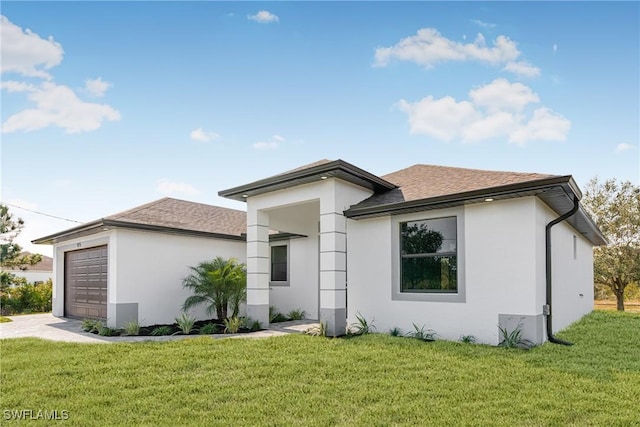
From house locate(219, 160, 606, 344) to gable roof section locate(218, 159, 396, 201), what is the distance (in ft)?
0.10

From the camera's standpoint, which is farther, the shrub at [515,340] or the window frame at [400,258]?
the window frame at [400,258]

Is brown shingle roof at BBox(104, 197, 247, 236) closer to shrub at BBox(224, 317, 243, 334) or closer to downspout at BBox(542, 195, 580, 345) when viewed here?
shrub at BBox(224, 317, 243, 334)

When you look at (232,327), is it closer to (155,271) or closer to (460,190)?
(155,271)

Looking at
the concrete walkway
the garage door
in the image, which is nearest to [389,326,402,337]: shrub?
the concrete walkway

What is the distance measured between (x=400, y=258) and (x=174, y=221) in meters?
7.83

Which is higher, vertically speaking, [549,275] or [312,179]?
[312,179]

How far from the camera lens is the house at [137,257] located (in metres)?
12.2

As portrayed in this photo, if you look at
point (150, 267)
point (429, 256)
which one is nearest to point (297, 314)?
point (150, 267)

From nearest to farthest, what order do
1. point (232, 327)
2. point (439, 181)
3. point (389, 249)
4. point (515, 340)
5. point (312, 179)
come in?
point (515, 340)
point (389, 249)
point (312, 179)
point (439, 181)
point (232, 327)

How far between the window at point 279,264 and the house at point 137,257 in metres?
1.18

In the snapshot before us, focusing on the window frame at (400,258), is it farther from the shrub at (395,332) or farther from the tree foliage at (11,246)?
the tree foliage at (11,246)

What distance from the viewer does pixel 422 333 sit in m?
9.45

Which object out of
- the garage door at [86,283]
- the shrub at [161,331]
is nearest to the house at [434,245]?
the shrub at [161,331]

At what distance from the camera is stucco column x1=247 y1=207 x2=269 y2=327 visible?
11703 mm
